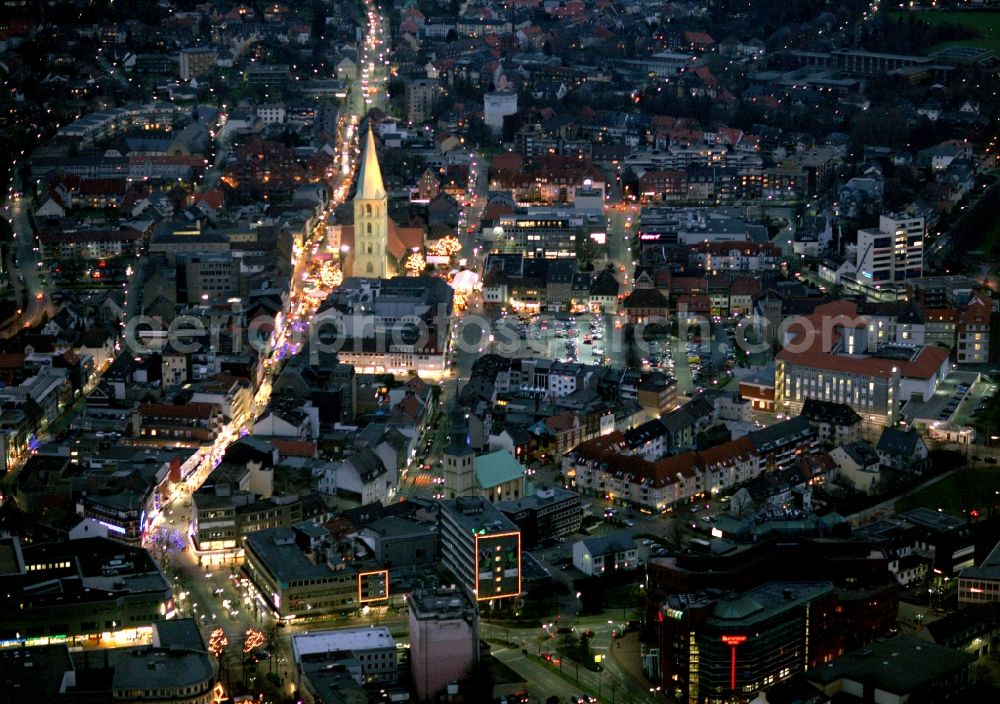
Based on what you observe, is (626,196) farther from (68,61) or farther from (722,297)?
(68,61)

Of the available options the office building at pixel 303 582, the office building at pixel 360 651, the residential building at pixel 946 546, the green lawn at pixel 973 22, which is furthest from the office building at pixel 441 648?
the green lawn at pixel 973 22

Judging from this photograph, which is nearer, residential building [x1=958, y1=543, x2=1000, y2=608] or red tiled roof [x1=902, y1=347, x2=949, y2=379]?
residential building [x1=958, y1=543, x2=1000, y2=608]

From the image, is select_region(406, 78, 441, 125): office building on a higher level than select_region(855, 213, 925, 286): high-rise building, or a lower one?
higher

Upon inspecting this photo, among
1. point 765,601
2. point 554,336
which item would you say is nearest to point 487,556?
point 765,601

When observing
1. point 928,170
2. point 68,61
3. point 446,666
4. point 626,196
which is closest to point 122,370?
point 446,666

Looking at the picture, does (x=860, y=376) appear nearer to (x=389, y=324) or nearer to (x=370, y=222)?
(x=389, y=324)

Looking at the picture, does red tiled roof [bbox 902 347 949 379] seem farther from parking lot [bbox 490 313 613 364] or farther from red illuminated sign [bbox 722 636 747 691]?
red illuminated sign [bbox 722 636 747 691]

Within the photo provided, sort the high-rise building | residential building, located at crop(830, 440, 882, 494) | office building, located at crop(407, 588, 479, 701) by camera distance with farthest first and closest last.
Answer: the high-rise building, residential building, located at crop(830, 440, 882, 494), office building, located at crop(407, 588, 479, 701)

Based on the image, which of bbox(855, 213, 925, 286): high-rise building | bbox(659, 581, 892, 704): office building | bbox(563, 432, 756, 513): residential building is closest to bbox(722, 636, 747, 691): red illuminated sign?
bbox(659, 581, 892, 704): office building
